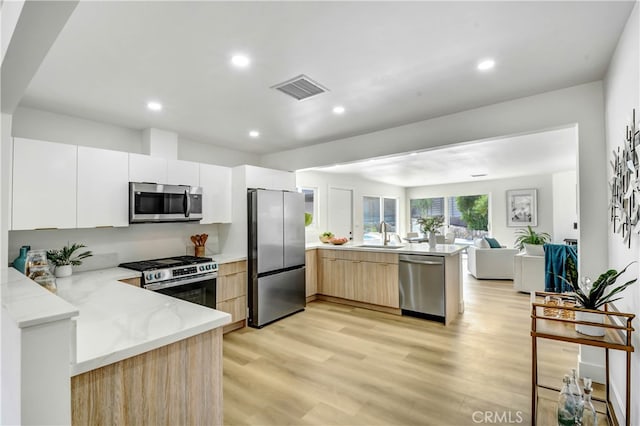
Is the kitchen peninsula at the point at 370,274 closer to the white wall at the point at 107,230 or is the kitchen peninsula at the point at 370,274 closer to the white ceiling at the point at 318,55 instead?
the white wall at the point at 107,230

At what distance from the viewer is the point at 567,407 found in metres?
1.61

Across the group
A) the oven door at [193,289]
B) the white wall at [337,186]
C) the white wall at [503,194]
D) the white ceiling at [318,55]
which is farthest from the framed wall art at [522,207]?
the oven door at [193,289]

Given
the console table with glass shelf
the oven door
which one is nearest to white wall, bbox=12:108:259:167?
the oven door

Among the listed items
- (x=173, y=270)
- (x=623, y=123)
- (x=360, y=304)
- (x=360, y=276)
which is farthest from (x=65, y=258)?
(x=623, y=123)

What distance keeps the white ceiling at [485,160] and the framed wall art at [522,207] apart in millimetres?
608

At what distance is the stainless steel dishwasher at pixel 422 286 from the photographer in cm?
393

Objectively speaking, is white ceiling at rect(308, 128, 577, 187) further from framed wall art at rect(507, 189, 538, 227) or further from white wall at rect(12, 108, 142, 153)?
white wall at rect(12, 108, 142, 153)

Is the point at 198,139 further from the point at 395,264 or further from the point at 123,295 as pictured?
the point at 395,264

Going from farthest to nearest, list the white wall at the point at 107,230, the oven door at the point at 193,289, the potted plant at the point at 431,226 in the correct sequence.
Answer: the potted plant at the point at 431,226, the oven door at the point at 193,289, the white wall at the point at 107,230

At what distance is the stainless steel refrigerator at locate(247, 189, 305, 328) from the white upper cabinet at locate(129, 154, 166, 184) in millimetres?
1037

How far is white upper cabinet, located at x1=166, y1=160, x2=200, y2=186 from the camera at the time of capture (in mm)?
3641

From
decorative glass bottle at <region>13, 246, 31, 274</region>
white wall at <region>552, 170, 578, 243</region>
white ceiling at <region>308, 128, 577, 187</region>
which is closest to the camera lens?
decorative glass bottle at <region>13, 246, 31, 274</region>

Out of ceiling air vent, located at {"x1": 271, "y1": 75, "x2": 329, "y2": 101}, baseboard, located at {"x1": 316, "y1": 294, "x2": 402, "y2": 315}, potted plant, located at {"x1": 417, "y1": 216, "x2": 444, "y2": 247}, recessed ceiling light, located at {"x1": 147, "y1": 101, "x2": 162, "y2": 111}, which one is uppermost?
ceiling air vent, located at {"x1": 271, "y1": 75, "x2": 329, "y2": 101}

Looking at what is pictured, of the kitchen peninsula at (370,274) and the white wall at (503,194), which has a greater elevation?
the white wall at (503,194)
